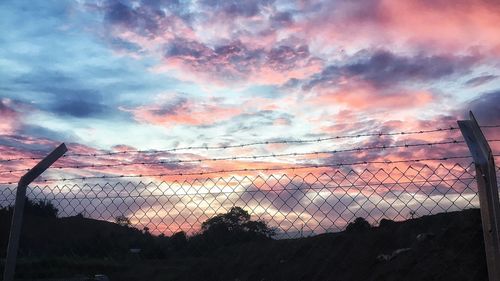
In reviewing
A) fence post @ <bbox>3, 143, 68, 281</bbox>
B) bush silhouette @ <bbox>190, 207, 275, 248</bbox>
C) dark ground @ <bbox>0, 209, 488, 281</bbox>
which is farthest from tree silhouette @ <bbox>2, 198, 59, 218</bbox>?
fence post @ <bbox>3, 143, 68, 281</bbox>

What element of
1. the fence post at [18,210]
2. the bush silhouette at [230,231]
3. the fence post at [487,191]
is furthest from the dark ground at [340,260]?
the fence post at [18,210]

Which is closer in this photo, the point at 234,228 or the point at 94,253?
the point at 234,228

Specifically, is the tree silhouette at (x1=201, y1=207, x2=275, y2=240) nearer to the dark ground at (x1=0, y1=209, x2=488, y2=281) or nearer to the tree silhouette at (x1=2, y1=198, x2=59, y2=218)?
the dark ground at (x1=0, y1=209, x2=488, y2=281)

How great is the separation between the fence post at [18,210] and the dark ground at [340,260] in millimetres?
8303

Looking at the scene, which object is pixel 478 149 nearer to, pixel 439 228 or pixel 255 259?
pixel 439 228

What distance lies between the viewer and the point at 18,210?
5.51 metres

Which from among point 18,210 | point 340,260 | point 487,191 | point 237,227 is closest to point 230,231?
point 237,227

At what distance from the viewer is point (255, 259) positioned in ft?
73.6

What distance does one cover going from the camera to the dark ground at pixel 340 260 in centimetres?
1163

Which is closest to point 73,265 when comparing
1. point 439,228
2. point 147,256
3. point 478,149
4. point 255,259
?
point 147,256

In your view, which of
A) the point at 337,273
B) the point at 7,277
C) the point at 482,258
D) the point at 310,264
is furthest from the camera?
the point at 310,264

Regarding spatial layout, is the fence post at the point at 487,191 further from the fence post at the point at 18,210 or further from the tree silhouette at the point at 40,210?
the tree silhouette at the point at 40,210

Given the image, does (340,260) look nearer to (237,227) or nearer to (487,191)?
(487,191)

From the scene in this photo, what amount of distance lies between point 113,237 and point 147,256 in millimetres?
4538
